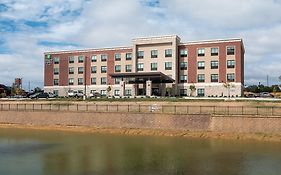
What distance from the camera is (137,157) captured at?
87.2 ft

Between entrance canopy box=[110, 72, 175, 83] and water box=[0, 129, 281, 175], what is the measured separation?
115ft

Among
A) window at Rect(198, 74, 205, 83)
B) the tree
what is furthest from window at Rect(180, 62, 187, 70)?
the tree

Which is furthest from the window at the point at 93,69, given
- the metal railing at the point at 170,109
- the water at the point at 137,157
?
the water at the point at 137,157

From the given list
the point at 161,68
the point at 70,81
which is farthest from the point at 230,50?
the point at 70,81

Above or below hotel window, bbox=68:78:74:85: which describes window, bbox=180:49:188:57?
above

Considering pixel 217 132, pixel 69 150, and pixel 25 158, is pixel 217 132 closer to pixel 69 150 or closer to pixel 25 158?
pixel 69 150

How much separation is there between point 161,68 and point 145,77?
25.5 feet

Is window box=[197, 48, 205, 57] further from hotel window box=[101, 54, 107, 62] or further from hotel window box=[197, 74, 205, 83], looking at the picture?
hotel window box=[101, 54, 107, 62]

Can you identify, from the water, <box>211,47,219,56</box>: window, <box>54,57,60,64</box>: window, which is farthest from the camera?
<box>54,57,60,64</box>: window

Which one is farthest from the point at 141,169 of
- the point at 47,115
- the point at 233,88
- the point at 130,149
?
the point at 233,88

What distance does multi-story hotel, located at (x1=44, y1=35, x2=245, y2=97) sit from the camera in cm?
7581

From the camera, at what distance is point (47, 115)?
52531 millimetres

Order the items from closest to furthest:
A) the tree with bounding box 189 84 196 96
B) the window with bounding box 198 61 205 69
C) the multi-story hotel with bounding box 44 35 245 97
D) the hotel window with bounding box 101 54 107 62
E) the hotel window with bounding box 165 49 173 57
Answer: the multi-story hotel with bounding box 44 35 245 97
the tree with bounding box 189 84 196 96
the window with bounding box 198 61 205 69
the hotel window with bounding box 165 49 173 57
the hotel window with bounding box 101 54 107 62

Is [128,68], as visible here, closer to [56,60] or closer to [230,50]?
[56,60]
